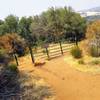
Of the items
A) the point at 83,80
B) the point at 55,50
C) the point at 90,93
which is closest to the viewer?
the point at 90,93

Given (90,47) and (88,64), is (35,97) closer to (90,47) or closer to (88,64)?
(88,64)

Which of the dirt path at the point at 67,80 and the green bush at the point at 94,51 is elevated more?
the green bush at the point at 94,51

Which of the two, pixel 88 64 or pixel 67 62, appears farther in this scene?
pixel 67 62

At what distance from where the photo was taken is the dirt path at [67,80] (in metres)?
12.2

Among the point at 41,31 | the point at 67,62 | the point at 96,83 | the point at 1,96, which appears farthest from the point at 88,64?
the point at 41,31

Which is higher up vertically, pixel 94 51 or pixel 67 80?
pixel 94 51

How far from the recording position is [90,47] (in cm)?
1873

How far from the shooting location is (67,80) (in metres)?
14.4

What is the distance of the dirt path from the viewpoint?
40.0 feet

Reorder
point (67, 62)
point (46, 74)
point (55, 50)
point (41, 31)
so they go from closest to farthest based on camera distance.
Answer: point (46, 74) < point (67, 62) < point (55, 50) < point (41, 31)

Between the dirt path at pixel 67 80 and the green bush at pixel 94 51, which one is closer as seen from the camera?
the dirt path at pixel 67 80

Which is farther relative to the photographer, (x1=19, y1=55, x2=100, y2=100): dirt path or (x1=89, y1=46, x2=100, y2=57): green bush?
(x1=89, y1=46, x2=100, y2=57): green bush

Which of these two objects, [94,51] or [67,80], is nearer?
[67,80]

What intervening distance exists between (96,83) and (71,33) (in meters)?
19.8
